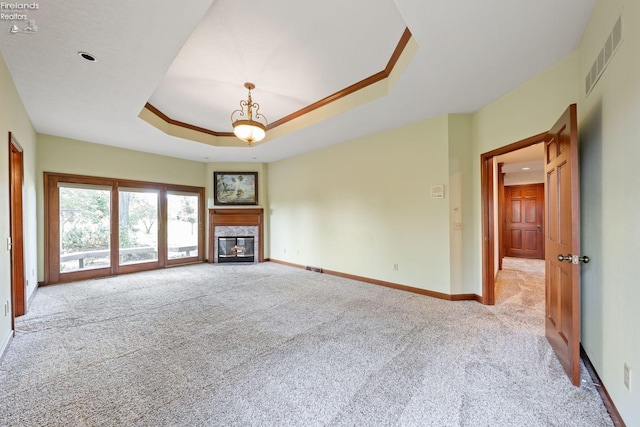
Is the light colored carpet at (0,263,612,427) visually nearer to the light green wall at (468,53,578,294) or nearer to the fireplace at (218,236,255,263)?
the light green wall at (468,53,578,294)

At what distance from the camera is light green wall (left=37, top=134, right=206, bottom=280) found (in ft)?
15.7

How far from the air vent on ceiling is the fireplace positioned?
→ 6.70 meters

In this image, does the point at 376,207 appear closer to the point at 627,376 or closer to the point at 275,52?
the point at 275,52

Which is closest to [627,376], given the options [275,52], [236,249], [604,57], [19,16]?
[604,57]

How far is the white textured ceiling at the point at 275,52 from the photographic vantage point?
2.00m

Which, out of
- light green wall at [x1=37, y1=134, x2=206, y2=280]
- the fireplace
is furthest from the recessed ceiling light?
the fireplace

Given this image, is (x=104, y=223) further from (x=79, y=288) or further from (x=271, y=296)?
(x=271, y=296)

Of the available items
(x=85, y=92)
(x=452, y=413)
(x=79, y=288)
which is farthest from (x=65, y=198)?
(x=452, y=413)

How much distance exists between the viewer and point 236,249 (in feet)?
23.5

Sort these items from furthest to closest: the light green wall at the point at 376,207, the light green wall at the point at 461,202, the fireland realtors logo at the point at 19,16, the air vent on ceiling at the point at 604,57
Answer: the light green wall at the point at 376,207, the light green wall at the point at 461,202, the fireland realtors logo at the point at 19,16, the air vent on ceiling at the point at 604,57

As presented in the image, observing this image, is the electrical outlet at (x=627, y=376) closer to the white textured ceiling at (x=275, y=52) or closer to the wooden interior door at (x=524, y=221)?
the white textured ceiling at (x=275, y=52)

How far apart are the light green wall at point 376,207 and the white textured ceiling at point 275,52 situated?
676 millimetres

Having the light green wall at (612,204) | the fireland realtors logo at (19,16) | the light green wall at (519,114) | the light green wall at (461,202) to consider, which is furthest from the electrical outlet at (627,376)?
the fireland realtors logo at (19,16)

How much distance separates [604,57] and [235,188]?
6.84 metres
